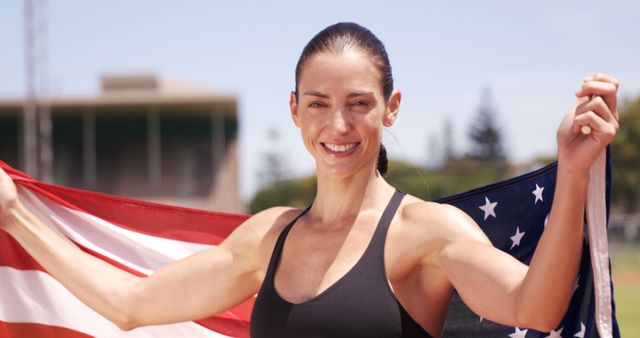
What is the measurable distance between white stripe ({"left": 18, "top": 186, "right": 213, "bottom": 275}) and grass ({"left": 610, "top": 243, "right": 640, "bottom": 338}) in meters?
11.9

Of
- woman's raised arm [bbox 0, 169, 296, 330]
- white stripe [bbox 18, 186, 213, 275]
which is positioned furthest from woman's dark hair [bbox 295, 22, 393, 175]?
white stripe [bbox 18, 186, 213, 275]

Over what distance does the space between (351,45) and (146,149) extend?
32.8 metres

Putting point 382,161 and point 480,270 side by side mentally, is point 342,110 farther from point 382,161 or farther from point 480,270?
point 480,270

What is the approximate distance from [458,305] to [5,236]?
207 cm

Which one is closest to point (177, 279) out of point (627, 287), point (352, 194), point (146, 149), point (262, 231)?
point (262, 231)

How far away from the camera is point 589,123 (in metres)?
1.98

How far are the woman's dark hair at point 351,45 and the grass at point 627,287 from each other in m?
12.7

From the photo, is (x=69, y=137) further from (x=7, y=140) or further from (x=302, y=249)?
→ (x=302, y=249)

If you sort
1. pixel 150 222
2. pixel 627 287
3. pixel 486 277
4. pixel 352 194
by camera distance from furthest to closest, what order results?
pixel 627 287 → pixel 150 222 → pixel 352 194 → pixel 486 277

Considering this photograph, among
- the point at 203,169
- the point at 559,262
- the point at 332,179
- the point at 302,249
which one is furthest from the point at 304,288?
the point at 203,169

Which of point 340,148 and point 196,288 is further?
point 196,288

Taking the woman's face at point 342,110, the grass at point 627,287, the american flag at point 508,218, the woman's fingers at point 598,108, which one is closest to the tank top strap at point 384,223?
the woman's face at point 342,110

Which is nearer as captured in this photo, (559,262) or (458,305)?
(559,262)

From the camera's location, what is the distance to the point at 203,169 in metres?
34.9
